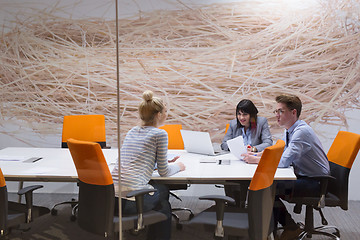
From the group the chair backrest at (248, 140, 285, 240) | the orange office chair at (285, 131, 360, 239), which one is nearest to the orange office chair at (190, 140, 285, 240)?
the chair backrest at (248, 140, 285, 240)

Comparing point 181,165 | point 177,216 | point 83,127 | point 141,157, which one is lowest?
point 177,216

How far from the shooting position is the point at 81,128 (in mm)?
2162

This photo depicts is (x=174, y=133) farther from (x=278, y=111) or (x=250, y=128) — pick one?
(x=278, y=111)

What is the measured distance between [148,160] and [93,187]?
38cm

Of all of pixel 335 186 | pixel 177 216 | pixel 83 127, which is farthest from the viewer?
pixel 335 186

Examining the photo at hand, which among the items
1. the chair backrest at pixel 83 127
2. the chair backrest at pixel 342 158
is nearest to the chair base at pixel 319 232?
the chair backrest at pixel 342 158

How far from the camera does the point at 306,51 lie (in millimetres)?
2795

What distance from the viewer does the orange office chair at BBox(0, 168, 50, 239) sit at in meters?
2.32

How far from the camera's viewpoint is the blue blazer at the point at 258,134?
2.72m

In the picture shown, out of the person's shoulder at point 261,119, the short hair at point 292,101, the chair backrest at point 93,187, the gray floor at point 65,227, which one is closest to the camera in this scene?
the chair backrest at point 93,187

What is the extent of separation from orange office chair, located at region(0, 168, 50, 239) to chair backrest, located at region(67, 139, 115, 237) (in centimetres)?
26

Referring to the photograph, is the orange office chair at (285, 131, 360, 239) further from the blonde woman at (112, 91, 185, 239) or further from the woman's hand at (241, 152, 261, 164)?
the blonde woman at (112, 91, 185, 239)

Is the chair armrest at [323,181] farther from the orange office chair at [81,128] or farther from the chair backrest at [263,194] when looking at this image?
the orange office chair at [81,128]

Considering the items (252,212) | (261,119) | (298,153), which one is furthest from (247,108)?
(252,212)
